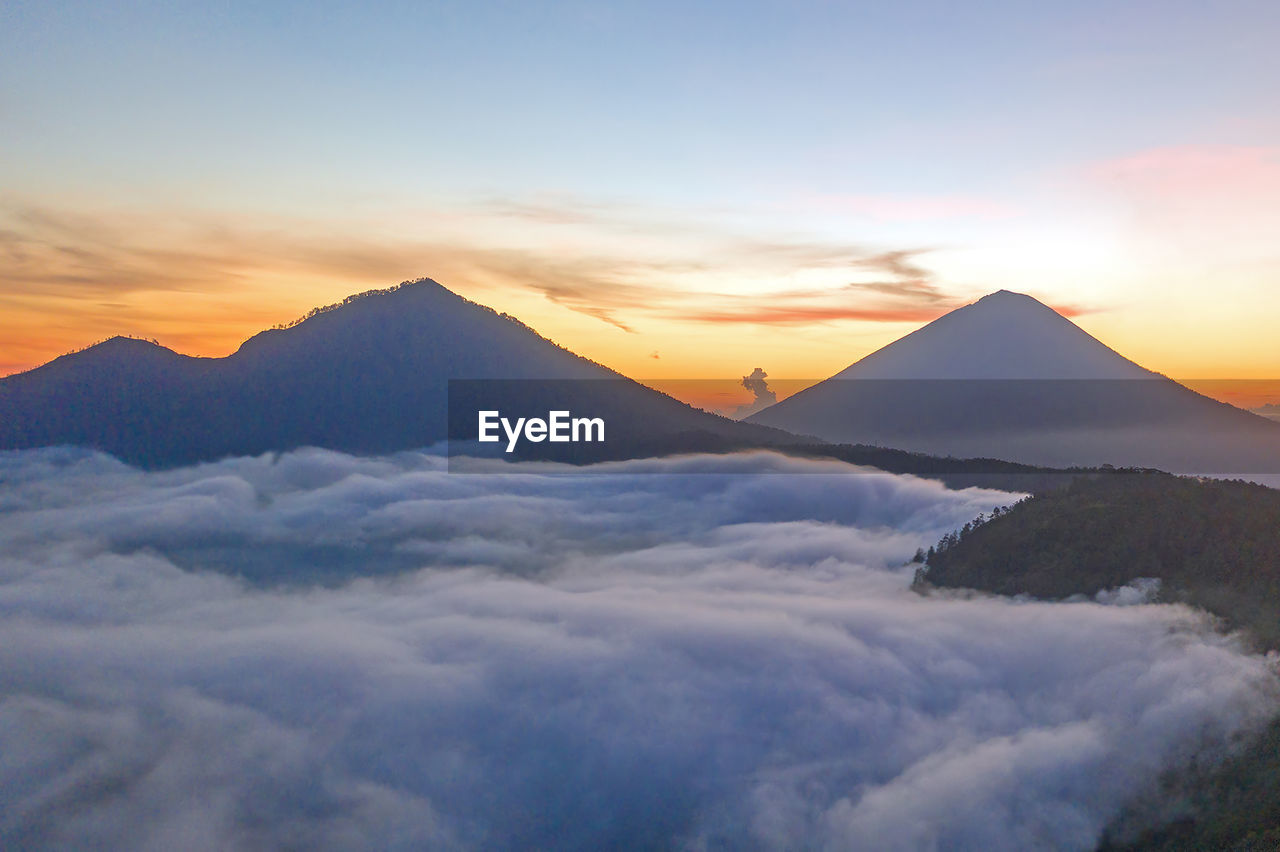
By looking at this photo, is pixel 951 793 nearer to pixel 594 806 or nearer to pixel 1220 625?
pixel 1220 625

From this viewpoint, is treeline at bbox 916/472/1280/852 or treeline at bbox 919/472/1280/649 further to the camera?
treeline at bbox 919/472/1280/649

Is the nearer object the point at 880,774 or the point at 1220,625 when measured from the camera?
the point at 1220,625

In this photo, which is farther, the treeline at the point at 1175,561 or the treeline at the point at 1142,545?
the treeline at the point at 1142,545

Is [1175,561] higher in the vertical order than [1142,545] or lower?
lower

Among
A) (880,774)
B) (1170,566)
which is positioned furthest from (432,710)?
(1170,566)

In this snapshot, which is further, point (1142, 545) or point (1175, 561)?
point (1142, 545)

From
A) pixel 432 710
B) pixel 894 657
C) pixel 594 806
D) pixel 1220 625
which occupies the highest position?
pixel 1220 625

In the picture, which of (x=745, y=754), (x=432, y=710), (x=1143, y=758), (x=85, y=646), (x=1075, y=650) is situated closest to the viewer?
(x=1143, y=758)

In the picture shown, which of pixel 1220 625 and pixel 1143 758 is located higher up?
pixel 1220 625

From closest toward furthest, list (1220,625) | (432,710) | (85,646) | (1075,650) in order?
(1220,625) < (1075,650) < (432,710) < (85,646)
